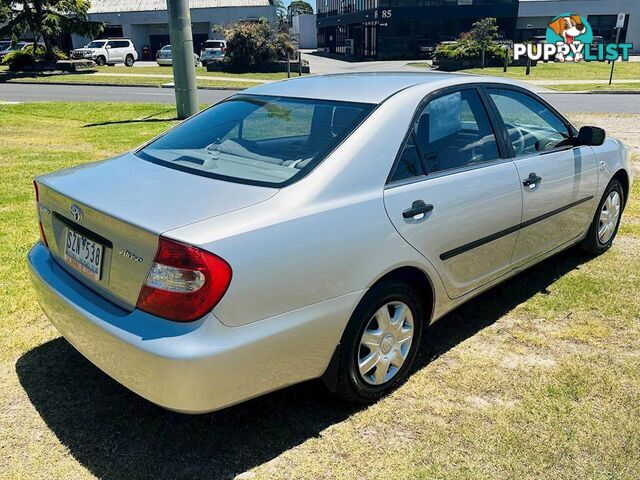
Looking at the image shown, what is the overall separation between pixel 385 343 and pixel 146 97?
759 inches

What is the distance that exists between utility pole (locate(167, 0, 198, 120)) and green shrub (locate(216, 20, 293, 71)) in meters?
19.9

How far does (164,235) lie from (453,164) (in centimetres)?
180

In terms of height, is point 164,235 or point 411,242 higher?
point 164,235

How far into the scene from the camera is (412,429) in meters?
2.89

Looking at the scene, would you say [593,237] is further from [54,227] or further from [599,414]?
[54,227]

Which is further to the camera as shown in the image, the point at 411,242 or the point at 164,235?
the point at 411,242

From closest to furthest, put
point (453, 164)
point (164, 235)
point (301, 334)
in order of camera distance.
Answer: point (164, 235), point (301, 334), point (453, 164)

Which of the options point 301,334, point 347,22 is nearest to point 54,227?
point 301,334

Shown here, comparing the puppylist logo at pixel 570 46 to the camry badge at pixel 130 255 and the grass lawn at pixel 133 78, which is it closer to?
the grass lawn at pixel 133 78

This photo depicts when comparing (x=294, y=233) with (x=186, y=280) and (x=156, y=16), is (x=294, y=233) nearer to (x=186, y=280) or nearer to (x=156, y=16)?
(x=186, y=280)

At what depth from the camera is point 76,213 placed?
2.76 meters

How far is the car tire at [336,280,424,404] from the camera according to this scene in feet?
9.22

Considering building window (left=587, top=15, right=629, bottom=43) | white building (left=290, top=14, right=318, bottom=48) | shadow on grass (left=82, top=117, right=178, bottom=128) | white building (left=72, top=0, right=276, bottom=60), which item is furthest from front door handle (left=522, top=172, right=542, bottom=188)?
white building (left=290, top=14, right=318, bottom=48)

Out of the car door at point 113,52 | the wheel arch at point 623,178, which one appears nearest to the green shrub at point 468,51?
the car door at point 113,52
